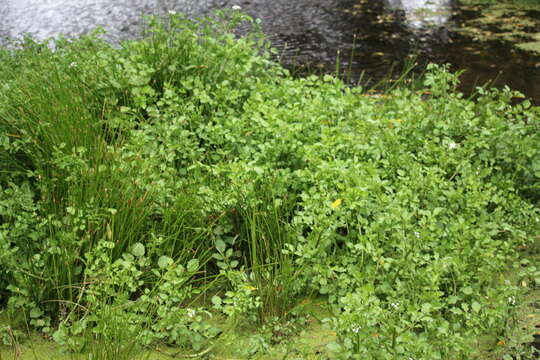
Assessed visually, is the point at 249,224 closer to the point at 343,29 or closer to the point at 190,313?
the point at 190,313

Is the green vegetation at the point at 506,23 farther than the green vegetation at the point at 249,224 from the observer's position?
Yes

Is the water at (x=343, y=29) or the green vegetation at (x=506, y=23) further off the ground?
the water at (x=343, y=29)

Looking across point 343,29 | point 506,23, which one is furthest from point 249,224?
point 506,23

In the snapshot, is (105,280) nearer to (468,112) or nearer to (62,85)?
(62,85)

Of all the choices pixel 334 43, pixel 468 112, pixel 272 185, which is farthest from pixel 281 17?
pixel 272 185

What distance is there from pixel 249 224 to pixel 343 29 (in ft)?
19.9

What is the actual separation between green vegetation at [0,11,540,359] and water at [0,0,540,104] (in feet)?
7.79

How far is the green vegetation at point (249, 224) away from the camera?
2182 mm

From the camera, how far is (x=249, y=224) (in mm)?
2830

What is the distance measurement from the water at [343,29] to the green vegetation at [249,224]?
93.5 inches

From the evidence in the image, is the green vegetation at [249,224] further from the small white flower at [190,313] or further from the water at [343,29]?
the water at [343,29]

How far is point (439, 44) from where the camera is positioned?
24.2 feet

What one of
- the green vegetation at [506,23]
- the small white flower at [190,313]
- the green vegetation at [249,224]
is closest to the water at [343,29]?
the green vegetation at [506,23]

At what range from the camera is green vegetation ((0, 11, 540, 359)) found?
2.18 meters
